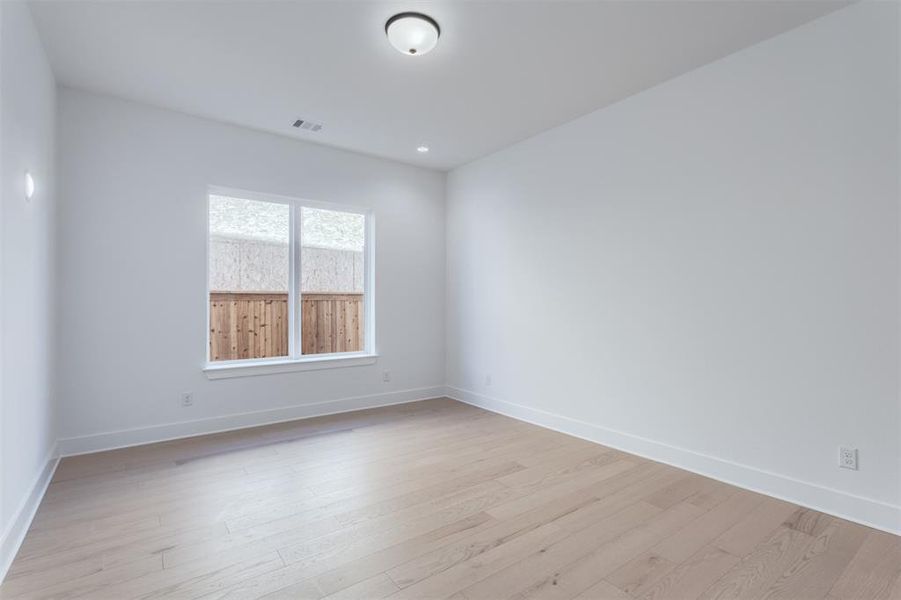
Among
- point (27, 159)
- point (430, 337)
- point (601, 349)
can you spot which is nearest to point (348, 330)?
point (430, 337)

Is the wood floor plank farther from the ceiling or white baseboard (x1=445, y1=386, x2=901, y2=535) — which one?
the ceiling

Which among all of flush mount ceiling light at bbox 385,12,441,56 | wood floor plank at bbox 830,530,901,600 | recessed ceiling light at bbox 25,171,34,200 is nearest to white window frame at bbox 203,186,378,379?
recessed ceiling light at bbox 25,171,34,200

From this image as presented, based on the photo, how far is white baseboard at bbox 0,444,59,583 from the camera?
6.17 ft

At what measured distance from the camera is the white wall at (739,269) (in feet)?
7.52

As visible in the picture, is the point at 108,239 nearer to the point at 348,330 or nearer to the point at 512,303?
the point at 348,330

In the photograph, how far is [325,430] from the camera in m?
3.88

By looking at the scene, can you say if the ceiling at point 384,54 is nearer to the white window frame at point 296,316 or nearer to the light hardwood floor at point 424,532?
the white window frame at point 296,316

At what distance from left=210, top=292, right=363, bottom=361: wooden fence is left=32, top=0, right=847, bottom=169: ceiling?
63.0 inches

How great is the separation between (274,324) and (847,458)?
4.28m

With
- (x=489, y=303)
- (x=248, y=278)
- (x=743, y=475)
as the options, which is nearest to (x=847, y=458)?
(x=743, y=475)

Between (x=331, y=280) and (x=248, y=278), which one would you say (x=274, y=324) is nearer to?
(x=248, y=278)

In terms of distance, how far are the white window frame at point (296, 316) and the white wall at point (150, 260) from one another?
0.07 m

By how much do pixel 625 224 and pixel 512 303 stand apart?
1.36 metres

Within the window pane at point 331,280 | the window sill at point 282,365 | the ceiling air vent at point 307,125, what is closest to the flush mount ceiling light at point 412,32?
the ceiling air vent at point 307,125
